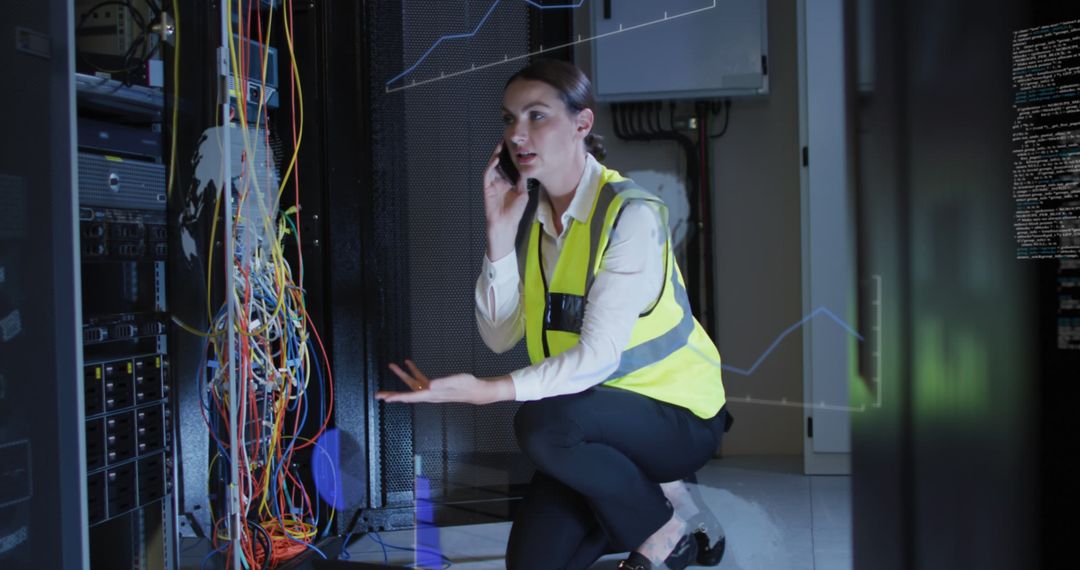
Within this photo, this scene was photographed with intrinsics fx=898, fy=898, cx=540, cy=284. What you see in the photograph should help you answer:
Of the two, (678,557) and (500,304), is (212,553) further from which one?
(678,557)

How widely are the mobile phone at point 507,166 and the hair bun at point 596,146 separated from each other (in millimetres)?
166

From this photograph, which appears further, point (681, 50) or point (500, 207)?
point (500, 207)

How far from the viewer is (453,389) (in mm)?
1769

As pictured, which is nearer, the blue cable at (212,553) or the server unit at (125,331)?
the server unit at (125,331)

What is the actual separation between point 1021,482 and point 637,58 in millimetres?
926

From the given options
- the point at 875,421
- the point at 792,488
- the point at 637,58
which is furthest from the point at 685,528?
the point at 637,58

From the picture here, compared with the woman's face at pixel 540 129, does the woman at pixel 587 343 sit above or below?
below

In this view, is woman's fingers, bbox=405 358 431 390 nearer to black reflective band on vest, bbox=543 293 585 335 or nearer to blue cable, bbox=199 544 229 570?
black reflective band on vest, bbox=543 293 585 335

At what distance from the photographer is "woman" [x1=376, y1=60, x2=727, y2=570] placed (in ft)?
5.05

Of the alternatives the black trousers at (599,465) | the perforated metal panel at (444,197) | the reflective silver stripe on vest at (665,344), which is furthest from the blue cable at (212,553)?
the reflective silver stripe on vest at (665,344)

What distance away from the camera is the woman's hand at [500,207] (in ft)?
5.51

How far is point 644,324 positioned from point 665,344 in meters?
0.06

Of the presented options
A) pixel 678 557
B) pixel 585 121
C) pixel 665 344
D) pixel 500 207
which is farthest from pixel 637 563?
pixel 585 121
